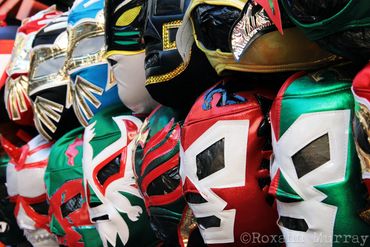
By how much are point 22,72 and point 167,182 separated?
2.89 feet

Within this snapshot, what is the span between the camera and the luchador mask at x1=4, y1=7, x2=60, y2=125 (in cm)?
206

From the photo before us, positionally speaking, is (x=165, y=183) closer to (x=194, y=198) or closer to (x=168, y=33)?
(x=194, y=198)

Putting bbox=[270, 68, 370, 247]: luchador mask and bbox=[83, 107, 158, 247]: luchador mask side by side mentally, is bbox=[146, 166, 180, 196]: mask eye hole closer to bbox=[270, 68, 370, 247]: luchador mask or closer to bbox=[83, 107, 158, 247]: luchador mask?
bbox=[83, 107, 158, 247]: luchador mask

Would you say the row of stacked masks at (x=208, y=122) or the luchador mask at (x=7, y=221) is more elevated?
the row of stacked masks at (x=208, y=122)

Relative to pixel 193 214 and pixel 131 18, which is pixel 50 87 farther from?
pixel 193 214

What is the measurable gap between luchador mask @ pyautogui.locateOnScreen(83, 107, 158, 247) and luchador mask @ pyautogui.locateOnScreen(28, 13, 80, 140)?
0.28m

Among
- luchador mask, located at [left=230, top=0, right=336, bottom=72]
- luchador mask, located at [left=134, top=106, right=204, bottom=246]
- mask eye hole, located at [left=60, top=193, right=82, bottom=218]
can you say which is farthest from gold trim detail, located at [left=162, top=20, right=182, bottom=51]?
mask eye hole, located at [left=60, top=193, right=82, bottom=218]

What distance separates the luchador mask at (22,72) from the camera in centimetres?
206

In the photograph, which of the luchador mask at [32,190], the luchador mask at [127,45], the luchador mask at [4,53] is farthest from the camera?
the luchador mask at [4,53]

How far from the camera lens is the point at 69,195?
5.69 ft

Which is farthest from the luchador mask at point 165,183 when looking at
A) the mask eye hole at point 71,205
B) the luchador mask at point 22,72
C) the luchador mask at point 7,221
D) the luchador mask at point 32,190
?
the luchador mask at point 7,221

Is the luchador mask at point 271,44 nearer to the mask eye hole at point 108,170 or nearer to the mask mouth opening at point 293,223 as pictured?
the mask mouth opening at point 293,223

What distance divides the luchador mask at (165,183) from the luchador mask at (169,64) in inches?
3.0

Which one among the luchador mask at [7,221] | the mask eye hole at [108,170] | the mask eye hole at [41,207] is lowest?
the luchador mask at [7,221]
